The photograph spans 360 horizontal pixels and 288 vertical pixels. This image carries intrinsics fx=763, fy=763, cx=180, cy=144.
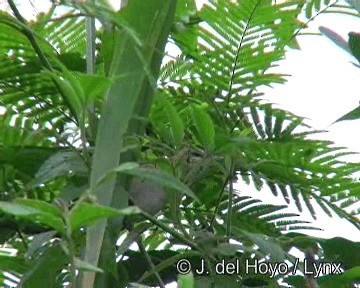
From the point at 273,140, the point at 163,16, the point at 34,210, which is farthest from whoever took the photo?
the point at 273,140

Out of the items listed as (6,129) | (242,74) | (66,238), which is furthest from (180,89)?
(66,238)

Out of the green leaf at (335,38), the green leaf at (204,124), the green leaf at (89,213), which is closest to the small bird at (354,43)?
the green leaf at (335,38)

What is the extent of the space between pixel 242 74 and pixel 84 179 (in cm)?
18

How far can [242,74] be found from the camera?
690 mm

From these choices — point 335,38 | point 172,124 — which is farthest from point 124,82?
point 335,38

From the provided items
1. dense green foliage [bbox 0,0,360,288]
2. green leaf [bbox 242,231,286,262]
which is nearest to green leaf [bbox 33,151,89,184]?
dense green foliage [bbox 0,0,360,288]

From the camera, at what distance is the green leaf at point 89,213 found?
0.38 m

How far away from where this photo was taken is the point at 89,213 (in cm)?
39

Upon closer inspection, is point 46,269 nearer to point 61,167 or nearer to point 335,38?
point 61,167

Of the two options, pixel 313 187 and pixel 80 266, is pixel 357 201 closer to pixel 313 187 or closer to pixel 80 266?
pixel 313 187

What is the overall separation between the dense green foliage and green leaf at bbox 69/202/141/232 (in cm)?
9

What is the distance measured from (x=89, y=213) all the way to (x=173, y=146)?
216mm

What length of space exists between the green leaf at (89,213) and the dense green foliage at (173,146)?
9 cm

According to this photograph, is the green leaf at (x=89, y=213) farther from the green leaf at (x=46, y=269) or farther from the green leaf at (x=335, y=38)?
the green leaf at (x=335, y=38)
